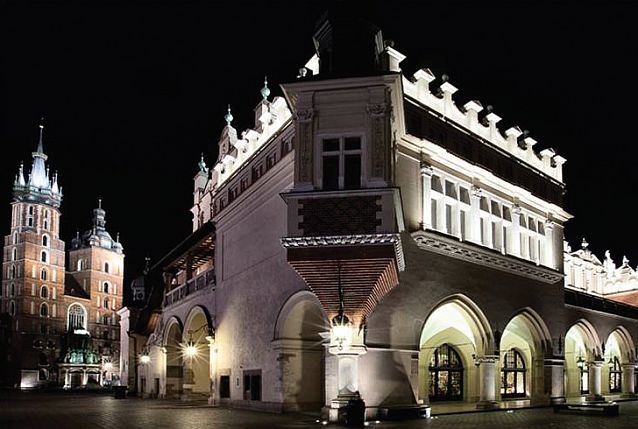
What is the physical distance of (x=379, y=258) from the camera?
2125 centimetres

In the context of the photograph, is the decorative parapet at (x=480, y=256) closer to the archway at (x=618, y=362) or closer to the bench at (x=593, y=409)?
the bench at (x=593, y=409)

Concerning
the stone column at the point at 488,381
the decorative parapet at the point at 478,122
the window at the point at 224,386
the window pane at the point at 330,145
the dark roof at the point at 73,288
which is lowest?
the window at the point at 224,386

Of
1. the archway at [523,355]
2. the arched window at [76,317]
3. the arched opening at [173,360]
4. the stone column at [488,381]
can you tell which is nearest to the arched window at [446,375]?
the archway at [523,355]

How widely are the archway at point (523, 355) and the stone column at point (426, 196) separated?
707 centimetres

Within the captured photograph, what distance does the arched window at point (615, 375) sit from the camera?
46.3 metres

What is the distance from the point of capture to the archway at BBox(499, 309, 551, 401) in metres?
33.5

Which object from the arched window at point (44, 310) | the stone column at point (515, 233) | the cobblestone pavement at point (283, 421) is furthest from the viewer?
the arched window at point (44, 310)

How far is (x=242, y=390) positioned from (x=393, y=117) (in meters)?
14.2

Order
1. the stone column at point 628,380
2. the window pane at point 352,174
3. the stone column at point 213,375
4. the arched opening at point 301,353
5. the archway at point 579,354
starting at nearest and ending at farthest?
the window pane at point 352,174, the arched opening at point 301,353, the stone column at point 213,375, the archway at point 579,354, the stone column at point 628,380

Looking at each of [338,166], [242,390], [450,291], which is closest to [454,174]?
[450,291]

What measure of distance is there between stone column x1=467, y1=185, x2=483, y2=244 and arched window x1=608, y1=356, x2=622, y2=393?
21.1 m

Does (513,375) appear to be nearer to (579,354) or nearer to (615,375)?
(579,354)

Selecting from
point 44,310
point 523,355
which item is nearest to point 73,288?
point 44,310

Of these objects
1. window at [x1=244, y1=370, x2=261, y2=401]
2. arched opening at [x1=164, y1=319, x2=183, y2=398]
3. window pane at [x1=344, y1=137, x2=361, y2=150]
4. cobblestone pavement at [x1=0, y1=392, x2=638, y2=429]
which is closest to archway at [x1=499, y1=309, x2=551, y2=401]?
cobblestone pavement at [x1=0, y1=392, x2=638, y2=429]
